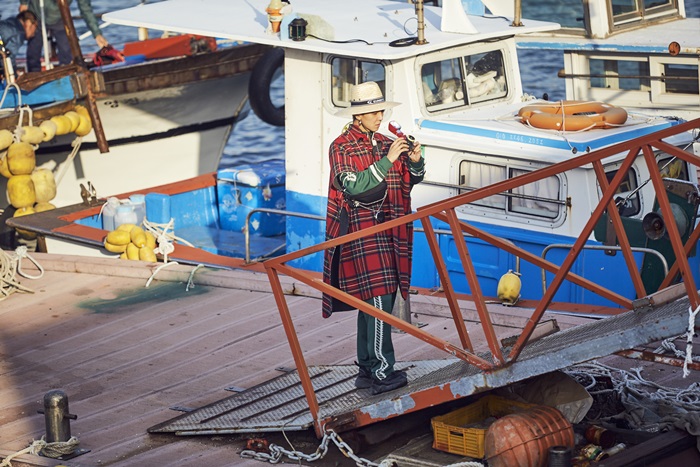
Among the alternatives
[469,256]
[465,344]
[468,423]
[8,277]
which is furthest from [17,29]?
[468,423]

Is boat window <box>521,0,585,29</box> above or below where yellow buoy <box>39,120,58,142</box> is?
above

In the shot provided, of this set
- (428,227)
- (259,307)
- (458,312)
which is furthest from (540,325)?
(259,307)

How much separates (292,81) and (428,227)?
529 cm

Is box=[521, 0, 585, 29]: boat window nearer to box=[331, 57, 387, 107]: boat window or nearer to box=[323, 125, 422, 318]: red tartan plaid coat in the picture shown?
box=[331, 57, 387, 107]: boat window

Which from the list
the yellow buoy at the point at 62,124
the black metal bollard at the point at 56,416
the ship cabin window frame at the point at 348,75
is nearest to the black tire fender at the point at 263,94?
the yellow buoy at the point at 62,124

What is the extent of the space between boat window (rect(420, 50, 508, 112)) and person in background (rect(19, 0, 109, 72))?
22.5ft

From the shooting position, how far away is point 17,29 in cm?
1592

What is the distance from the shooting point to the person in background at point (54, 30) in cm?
1603

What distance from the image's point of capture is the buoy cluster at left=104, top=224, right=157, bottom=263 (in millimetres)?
11156

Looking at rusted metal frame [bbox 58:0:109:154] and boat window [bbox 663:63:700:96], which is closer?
boat window [bbox 663:63:700:96]

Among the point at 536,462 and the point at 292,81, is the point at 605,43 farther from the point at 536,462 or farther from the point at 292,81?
the point at 536,462

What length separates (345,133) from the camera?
21.0ft

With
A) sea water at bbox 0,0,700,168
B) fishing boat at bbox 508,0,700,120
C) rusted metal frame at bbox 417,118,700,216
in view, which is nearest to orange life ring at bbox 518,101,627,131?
fishing boat at bbox 508,0,700,120

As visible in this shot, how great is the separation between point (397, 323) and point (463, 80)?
5.28 metres
